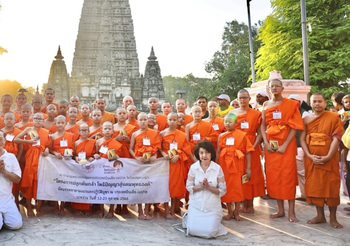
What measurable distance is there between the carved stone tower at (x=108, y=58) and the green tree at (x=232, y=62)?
7.43 m

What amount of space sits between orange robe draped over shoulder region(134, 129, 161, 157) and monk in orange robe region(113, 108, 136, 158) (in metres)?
0.33

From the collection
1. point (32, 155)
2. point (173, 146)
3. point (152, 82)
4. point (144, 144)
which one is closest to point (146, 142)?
point (144, 144)

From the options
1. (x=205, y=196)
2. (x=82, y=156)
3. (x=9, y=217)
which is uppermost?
(x=82, y=156)

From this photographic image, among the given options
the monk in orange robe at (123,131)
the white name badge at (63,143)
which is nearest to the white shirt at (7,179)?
the white name badge at (63,143)

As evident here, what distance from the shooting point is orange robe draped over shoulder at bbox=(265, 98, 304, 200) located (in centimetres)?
565

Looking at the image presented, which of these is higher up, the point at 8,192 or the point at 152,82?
the point at 152,82

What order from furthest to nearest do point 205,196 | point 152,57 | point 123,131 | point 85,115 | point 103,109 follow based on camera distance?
point 152,57
point 103,109
point 85,115
point 123,131
point 205,196

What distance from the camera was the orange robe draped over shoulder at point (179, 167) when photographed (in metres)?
5.96

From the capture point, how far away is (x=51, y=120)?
6.99 m

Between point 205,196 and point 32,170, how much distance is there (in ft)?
9.11

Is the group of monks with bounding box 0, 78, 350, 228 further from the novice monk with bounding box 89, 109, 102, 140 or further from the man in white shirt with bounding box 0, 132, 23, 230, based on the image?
the man in white shirt with bounding box 0, 132, 23, 230

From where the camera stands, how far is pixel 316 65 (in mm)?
19656

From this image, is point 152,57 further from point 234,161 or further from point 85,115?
→ point 234,161

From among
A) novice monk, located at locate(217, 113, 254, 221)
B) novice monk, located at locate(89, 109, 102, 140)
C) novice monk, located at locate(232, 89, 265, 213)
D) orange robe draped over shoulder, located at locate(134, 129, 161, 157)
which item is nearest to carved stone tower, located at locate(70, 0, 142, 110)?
novice monk, located at locate(89, 109, 102, 140)
